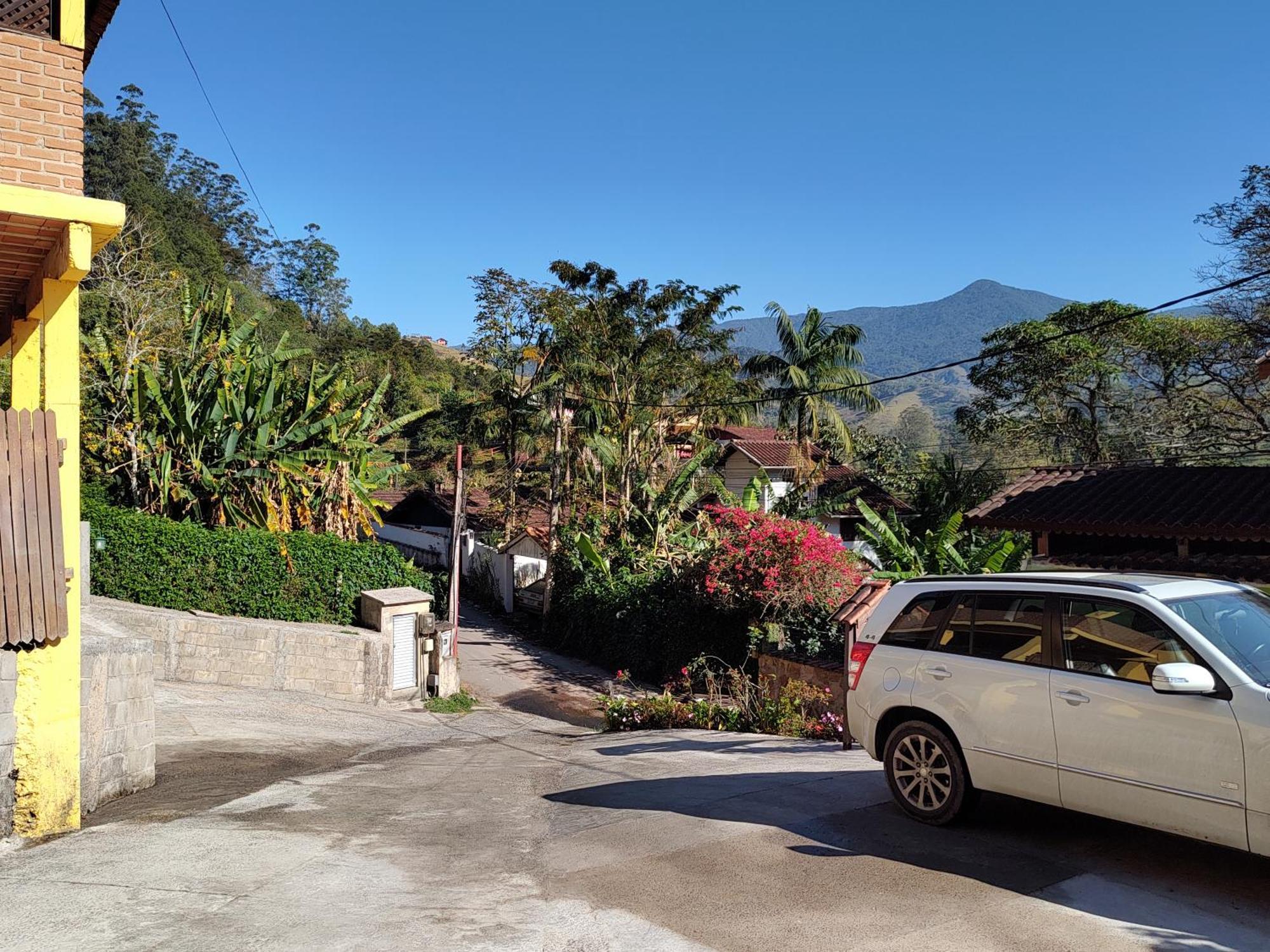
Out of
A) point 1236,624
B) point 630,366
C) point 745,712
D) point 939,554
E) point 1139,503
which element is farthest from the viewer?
point 630,366

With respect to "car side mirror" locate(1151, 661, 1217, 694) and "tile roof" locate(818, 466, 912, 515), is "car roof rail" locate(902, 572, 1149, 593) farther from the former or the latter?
"tile roof" locate(818, 466, 912, 515)

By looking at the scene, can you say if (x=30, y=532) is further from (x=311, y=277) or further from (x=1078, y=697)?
(x=311, y=277)

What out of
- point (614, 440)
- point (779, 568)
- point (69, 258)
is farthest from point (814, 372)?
point (69, 258)

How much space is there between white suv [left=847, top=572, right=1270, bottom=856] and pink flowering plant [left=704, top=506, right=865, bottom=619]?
9.66 m

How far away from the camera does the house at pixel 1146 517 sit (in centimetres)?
1290

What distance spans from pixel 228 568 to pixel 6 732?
12.0 metres

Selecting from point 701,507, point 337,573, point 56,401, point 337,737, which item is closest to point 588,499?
point 701,507

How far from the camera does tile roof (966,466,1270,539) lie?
42.6ft

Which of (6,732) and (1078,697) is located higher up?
(1078,697)

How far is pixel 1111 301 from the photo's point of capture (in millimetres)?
35531

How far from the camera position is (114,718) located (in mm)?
8281

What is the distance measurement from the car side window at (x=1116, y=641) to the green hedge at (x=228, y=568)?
15.9 m

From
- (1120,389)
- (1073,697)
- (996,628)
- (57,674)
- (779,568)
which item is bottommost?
(1073,697)

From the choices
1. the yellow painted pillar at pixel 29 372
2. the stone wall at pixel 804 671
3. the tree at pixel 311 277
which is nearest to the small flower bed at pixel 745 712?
the stone wall at pixel 804 671
